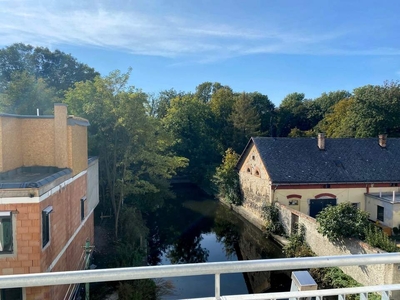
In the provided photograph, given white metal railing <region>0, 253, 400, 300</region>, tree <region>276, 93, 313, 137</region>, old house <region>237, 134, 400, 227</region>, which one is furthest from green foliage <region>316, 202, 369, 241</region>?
tree <region>276, 93, 313, 137</region>

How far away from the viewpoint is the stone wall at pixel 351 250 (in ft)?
29.7

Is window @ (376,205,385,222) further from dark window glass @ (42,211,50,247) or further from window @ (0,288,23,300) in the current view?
window @ (0,288,23,300)

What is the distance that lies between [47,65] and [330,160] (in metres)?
37.7

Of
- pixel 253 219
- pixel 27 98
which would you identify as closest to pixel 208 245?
pixel 253 219

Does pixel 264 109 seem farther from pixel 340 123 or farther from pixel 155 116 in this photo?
pixel 155 116

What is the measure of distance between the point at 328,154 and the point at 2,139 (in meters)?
19.2

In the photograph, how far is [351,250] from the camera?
37.2 ft

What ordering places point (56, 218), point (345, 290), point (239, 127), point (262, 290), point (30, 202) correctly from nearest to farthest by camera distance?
1. point (345, 290)
2. point (30, 202)
3. point (56, 218)
4. point (262, 290)
5. point (239, 127)

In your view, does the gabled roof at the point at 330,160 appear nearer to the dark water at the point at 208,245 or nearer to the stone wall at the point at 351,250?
the stone wall at the point at 351,250

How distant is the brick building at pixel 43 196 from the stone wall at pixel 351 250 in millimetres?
9462

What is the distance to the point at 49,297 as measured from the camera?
7.22 meters

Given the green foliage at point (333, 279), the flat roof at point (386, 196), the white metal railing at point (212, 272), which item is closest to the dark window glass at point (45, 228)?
the white metal railing at point (212, 272)

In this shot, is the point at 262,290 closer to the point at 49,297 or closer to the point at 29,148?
the point at 49,297

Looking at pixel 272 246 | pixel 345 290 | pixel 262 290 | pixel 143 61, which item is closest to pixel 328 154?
pixel 272 246
